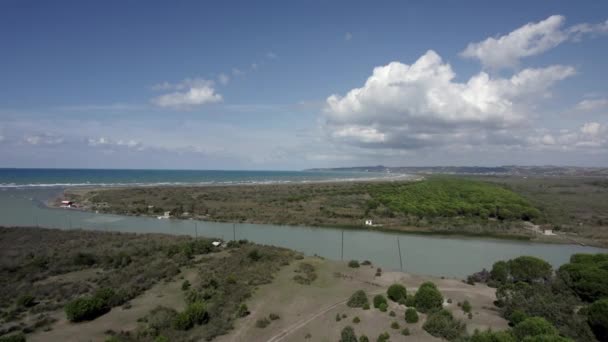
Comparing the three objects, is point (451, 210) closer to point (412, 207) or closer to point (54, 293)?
point (412, 207)

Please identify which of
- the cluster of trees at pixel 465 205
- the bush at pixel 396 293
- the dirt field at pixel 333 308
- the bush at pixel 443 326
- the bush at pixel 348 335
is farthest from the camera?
the cluster of trees at pixel 465 205

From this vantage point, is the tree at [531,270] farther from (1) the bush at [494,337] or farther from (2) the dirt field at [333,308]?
(1) the bush at [494,337]

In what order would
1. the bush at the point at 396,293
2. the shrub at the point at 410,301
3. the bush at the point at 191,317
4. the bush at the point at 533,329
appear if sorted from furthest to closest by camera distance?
the bush at the point at 396,293
the shrub at the point at 410,301
the bush at the point at 191,317
the bush at the point at 533,329

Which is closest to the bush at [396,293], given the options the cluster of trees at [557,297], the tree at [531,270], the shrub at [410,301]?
the shrub at [410,301]

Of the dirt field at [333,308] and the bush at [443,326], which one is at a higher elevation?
the bush at [443,326]

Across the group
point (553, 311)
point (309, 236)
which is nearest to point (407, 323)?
point (553, 311)

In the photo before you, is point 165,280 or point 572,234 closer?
point 165,280

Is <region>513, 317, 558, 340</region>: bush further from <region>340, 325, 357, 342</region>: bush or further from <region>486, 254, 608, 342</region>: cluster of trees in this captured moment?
<region>340, 325, 357, 342</region>: bush

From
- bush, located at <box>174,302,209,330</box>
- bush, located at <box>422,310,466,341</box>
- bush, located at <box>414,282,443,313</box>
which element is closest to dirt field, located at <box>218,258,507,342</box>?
bush, located at <box>422,310,466,341</box>
